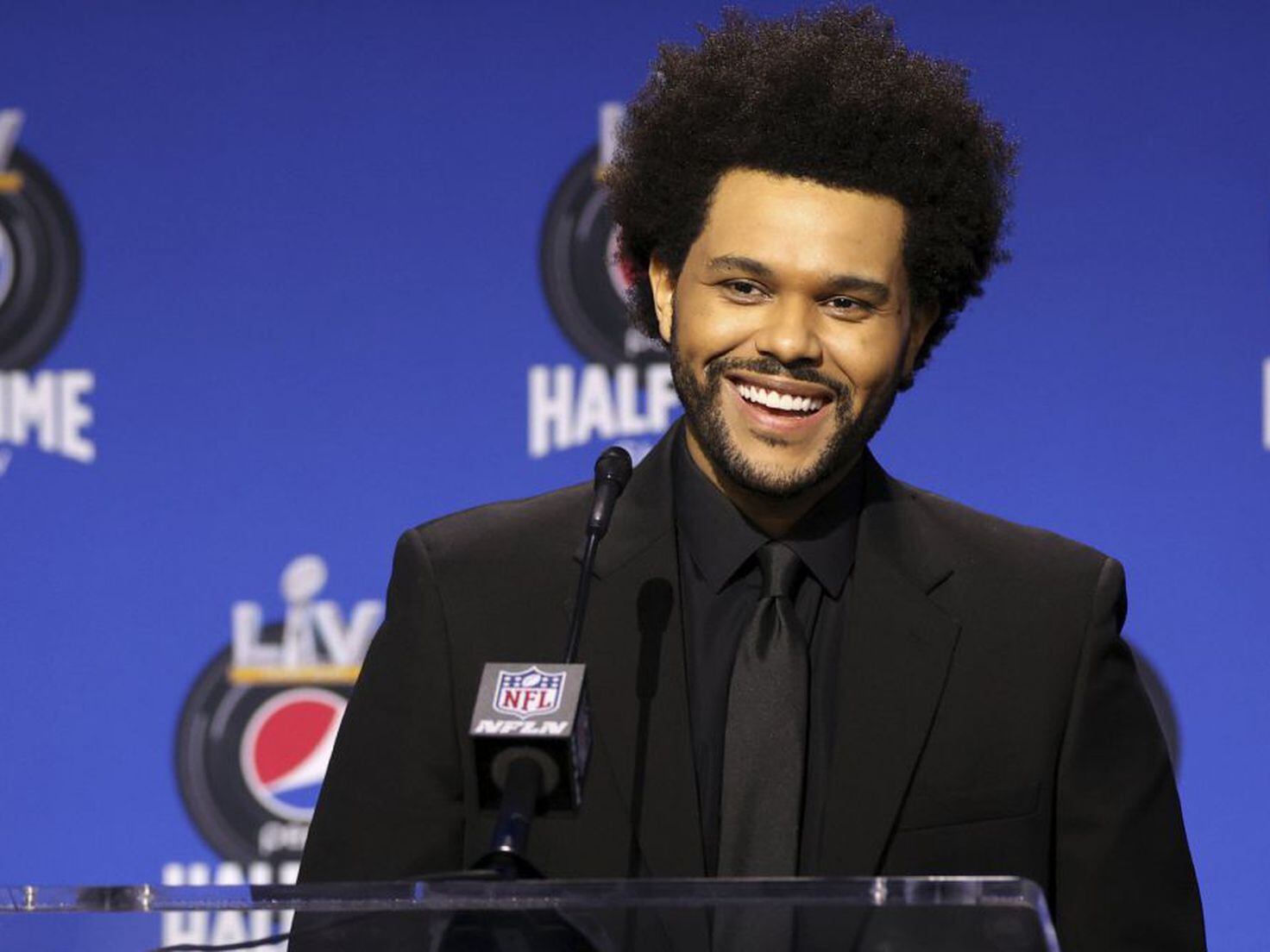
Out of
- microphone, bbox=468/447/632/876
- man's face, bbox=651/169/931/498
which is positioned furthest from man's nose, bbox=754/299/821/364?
microphone, bbox=468/447/632/876

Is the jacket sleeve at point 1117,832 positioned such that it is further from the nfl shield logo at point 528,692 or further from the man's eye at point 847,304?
the nfl shield logo at point 528,692

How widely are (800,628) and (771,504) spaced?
0.38ft

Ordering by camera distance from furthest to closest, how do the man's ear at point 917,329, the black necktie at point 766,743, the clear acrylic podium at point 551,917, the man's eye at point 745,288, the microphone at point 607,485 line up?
1. the man's ear at point 917,329
2. the man's eye at point 745,288
3. the black necktie at point 766,743
4. the microphone at point 607,485
5. the clear acrylic podium at point 551,917

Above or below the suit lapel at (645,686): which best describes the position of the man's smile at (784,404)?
above

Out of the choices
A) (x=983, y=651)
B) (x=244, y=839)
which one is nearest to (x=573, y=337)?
(x=244, y=839)

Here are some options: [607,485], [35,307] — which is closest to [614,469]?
[607,485]

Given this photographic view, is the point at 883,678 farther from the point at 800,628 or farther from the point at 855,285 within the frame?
the point at 855,285

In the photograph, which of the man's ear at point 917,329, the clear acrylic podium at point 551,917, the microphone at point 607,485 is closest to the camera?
the clear acrylic podium at point 551,917

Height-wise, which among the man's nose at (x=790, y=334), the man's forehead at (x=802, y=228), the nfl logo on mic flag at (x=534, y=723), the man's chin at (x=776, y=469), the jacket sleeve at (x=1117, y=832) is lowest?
the jacket sleeve at (x=1117, y=832)

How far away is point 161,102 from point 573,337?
66cm

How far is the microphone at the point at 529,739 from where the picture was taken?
3.52 ft

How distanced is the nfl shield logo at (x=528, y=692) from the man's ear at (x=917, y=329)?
0.64m

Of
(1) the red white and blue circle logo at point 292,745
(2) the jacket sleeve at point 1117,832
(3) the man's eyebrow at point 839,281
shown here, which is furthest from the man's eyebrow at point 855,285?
(1) the red white and blue circle logo at point 292,745

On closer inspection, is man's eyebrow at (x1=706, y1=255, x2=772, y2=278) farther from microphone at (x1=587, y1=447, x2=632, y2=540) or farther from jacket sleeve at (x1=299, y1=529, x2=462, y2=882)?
jacket sleeve at (x1=299, y1=529, x2=462, y2=882)
